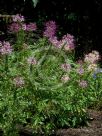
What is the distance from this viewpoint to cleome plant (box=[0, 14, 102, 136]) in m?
5.66

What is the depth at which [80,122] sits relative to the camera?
6.33m

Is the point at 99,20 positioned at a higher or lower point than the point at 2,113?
higher

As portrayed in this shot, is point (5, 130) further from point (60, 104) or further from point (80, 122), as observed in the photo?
point (80, 122)

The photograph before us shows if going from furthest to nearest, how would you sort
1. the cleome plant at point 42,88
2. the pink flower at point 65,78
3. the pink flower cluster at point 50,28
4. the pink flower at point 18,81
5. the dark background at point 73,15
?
the dark background at point 73,15 < the pink flower cluster at point 50,28 < the pink flower at point 65,78 < the cleome plant at point 42,88 < the pink flower at point 18,81

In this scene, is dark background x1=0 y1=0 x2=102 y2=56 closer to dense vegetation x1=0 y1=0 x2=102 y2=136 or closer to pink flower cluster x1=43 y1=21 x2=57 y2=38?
dense vegetation x1=0 y1=0 x2=102 y2=136

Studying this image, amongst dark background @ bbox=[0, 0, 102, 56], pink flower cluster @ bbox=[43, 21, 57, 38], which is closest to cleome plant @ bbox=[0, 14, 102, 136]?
pink flower cluster @ bbox=[43, 21, 57, 38]

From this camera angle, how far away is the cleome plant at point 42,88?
18.6 feet

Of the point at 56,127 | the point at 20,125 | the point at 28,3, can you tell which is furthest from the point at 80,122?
the point at 28,3

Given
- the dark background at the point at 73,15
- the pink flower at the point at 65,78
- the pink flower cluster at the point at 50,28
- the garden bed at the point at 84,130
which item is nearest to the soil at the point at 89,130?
the garden bed at the point at 84,130

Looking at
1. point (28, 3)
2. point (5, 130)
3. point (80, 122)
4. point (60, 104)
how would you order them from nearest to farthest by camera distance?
point (5, 130)
point (60, 104)
point (80, 122)
point (28, 3)

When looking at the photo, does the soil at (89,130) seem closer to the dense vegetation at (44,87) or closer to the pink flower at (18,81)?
the dense vegetation at (44,87)

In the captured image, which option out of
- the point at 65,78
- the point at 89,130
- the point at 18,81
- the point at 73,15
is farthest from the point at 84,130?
the point at 73,15

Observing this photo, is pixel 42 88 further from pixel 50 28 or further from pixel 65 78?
pixel 50 28

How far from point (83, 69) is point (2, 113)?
1180mm
